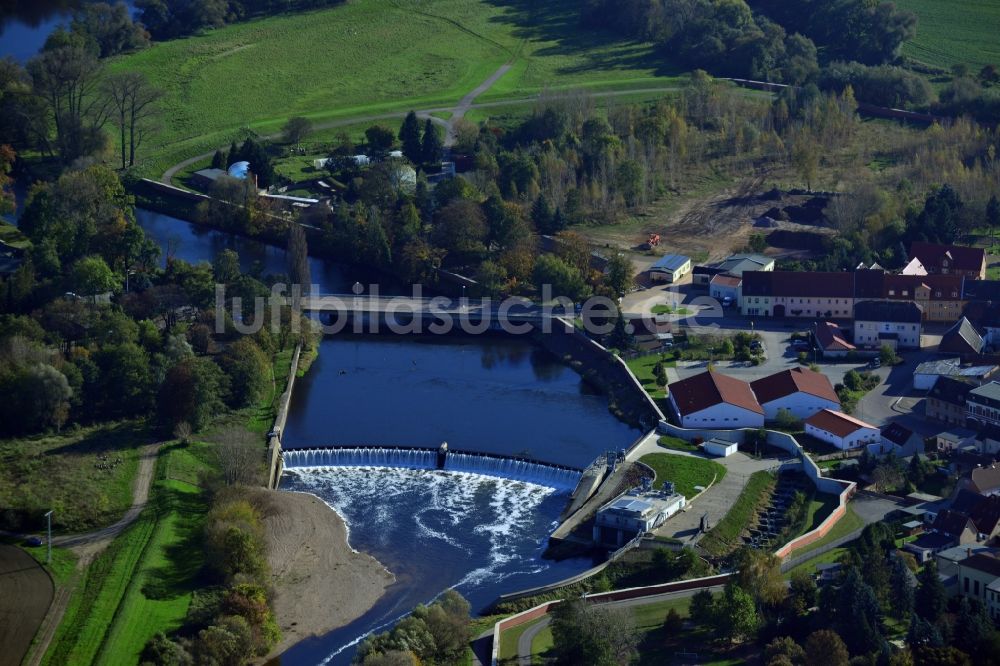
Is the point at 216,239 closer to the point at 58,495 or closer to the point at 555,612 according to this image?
the point at 58,495

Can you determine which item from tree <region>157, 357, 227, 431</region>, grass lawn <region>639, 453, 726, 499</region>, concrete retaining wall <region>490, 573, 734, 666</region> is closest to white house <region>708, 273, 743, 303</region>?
grass lawn <region>639, 453, 726, 499</region>

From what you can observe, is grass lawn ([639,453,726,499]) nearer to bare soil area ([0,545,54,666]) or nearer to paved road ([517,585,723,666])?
paved road ([517,585,723,666])

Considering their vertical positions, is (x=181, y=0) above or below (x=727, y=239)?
above

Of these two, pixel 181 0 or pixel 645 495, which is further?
pixel 181 0

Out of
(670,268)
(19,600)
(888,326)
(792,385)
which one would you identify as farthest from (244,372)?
(888,326)

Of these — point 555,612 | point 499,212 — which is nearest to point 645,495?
point 555,612

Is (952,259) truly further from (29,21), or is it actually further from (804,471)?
(29,21)
